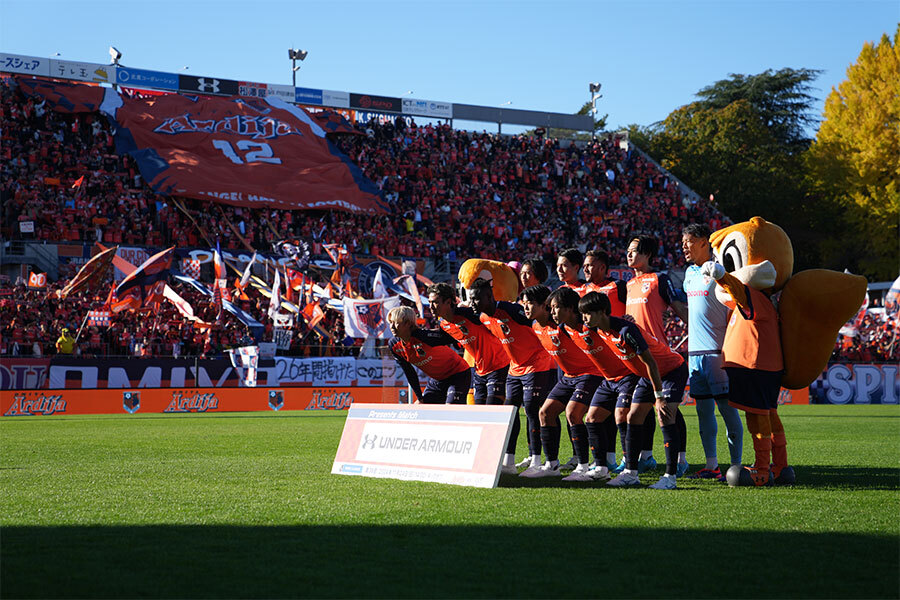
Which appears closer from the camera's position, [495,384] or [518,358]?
[518,358]

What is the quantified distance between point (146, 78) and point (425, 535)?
42582 mm

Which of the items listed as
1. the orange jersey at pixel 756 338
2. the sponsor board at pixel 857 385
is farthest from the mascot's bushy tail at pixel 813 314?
the sponsor board at pixel 857 385

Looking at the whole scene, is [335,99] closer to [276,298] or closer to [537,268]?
[276,298]

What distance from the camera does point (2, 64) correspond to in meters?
40.7

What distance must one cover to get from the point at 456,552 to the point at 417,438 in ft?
12.7

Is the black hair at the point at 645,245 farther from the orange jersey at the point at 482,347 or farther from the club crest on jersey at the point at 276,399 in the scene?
the club crest on jersey at the point at 276,399

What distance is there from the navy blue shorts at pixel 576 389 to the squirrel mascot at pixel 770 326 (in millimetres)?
1345

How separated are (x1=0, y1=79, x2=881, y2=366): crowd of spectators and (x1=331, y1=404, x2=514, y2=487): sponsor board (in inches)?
749

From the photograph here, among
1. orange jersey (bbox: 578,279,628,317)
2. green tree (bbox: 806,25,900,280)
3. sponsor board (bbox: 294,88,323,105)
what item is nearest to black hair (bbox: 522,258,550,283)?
orange jersey (bbox: 578,279,628,317)

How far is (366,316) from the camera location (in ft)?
94.8

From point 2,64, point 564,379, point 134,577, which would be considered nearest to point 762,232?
point 564,379

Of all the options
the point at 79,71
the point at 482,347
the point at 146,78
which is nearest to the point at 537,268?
the point at 482,347

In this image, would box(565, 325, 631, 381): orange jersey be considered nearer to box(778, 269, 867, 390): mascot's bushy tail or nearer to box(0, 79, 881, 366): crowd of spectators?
box(778, 269, 867, 390): mascot's bushy tail

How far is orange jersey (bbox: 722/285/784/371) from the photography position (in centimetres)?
891
